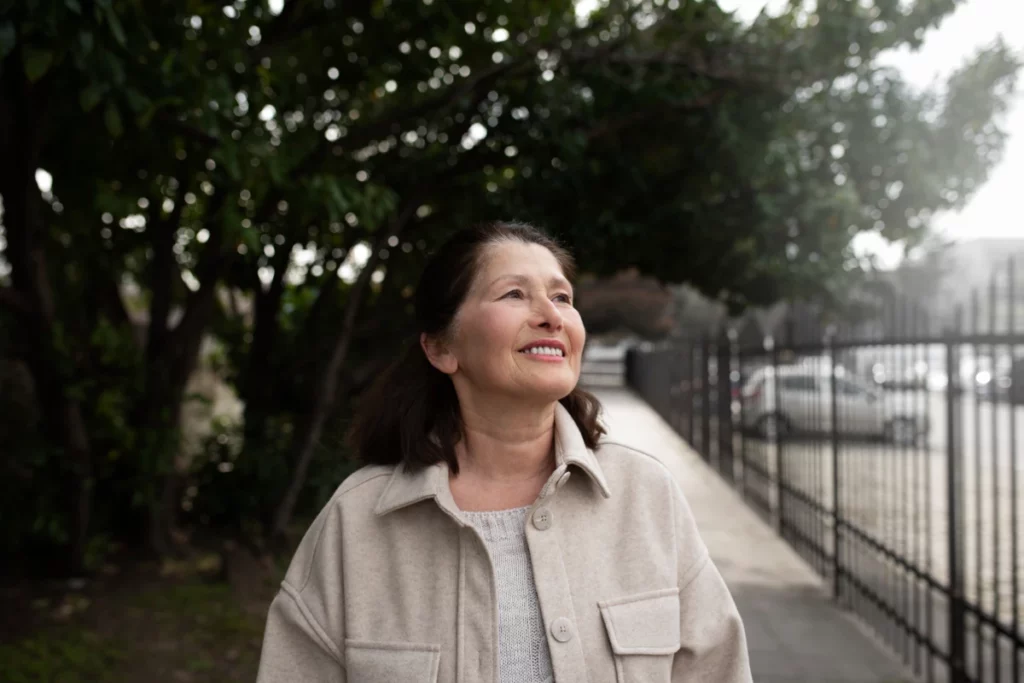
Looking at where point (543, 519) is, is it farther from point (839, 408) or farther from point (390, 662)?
point (839, 408)

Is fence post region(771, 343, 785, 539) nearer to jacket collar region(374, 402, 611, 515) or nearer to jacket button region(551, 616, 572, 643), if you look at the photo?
jacket collar region(374, 402, 611, 515)

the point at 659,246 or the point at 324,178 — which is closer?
the point at 324,178

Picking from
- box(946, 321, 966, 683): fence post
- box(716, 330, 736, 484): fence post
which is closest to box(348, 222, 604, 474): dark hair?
box(946, 321, 966, 683): fence post

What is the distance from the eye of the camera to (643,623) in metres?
1.84

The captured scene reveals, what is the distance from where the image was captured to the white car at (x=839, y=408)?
5.90 meters

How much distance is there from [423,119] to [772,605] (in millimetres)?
4219

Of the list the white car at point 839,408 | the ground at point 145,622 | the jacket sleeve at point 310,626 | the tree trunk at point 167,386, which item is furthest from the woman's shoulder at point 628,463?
A: the tree trunk at point 167,386

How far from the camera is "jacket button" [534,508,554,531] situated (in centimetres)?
188

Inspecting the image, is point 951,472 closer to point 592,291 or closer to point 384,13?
point 384,13

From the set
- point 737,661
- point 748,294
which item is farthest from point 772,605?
point 737,661

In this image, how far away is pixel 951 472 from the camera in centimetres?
449

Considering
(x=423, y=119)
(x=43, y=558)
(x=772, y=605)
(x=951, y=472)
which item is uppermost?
(x=423, y=119)

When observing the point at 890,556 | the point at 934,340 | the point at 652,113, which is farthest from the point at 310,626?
the point at 652,113

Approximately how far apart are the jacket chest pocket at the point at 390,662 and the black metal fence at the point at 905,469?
7.84ft
